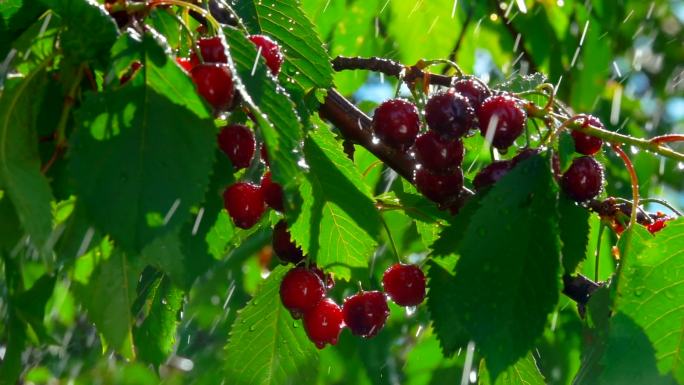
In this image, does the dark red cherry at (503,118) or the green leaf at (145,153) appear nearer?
the green leaf at (145,153)

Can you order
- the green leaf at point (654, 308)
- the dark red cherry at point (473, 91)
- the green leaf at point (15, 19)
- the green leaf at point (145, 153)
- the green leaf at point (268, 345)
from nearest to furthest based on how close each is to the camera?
1. the green leaf at point (145, 153)
2. the green leaf at point (15, 19)
3. the green leaf at point (654, 308)
4. the dark red cherry at point (473, 91)
5. the green leaf at point (268, 345)

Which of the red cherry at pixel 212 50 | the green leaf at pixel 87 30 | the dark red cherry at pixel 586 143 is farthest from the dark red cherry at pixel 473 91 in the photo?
the green leaf at pixel 87 30

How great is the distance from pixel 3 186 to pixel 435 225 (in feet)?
1.97

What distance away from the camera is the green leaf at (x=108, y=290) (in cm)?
117

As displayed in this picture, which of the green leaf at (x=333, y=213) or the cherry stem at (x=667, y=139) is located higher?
the cherry stem at (x=667, y=139)

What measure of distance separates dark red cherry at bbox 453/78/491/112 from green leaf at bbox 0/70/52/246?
0.48 m

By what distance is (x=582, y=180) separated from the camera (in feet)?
3.63

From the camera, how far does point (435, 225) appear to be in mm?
1353

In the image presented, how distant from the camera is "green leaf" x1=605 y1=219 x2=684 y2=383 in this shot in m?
1.09

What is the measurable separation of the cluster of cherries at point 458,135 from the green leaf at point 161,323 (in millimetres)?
369

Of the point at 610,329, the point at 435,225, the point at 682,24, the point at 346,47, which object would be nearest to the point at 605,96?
the point at 682,24

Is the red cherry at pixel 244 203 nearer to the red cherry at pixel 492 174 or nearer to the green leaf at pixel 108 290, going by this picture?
the green leaf at pixel 108 290

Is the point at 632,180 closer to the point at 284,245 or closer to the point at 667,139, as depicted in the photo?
the point at 667,139

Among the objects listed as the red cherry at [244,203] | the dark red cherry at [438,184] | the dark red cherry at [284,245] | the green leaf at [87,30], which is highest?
the green leaf at [87,30]
